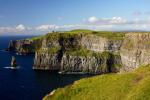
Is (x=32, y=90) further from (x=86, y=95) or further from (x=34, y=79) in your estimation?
(x=86, y=95)

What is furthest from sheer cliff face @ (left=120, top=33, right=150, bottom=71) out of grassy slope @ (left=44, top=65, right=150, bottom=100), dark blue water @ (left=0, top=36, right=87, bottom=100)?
grassy slope @ (left=44, top=65, right=150, bottom=100)

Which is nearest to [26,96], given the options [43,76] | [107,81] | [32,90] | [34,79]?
[32,90]

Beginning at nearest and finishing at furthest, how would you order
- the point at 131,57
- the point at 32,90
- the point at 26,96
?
the point at 26,96 → the point at 32,90 → the point at 131,57

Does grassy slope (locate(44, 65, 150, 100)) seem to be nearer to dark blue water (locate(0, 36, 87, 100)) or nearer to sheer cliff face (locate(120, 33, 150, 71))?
dark blue water (locate(0, 36, 87, 100))

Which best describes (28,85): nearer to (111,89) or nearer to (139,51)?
(139,51)

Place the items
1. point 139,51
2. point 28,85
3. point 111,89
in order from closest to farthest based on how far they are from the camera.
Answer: point 111,89
point 28,85
point 139,51

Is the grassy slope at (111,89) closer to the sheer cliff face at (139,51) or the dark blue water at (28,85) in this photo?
the dark blue water at (28,85)

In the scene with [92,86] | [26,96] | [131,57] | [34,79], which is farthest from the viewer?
[131,57]

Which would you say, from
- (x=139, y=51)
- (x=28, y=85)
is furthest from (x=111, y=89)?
(x=139, y=51)
